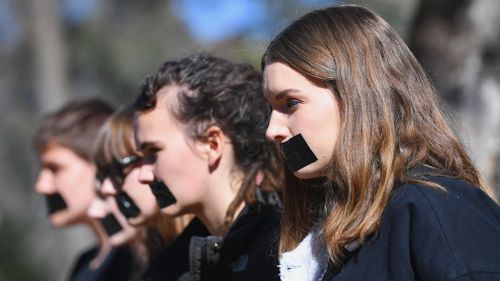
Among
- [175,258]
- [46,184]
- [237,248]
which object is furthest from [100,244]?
[237,248]

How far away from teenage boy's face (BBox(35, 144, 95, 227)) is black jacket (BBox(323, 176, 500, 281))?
2.71 m

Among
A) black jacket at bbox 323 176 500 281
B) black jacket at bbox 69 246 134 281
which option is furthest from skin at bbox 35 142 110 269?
black jacket at bbox 323 176 500 281

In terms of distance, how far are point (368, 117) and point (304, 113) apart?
18cm

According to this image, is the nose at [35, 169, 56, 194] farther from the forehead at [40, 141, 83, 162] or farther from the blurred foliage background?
the blurred foliage background

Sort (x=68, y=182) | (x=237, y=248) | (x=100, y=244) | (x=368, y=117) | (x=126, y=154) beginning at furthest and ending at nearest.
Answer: (x=100, y=244) < (x=68, y=182) < (x=126, y=154) < (x=237, y=248) < (x=368, y=117)

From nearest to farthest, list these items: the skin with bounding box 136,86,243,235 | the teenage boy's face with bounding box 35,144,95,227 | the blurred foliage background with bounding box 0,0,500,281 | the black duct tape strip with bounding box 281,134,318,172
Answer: the black duct tape strip with bounding box 281,134,318,172
the skin with bounding box 136,86,243,235
the teenage boy's face with bounding box 35,144,95,227
the blurred foliage background with bounding box 0,0,500,281

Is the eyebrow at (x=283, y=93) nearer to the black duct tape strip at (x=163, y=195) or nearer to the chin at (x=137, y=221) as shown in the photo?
the black duct tape strip at (x=163, y=195)

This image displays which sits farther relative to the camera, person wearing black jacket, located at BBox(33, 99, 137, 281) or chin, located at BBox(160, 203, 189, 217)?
person wearing black jacket, located at BBox(33, 99, 137, 281)

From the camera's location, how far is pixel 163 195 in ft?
10.2

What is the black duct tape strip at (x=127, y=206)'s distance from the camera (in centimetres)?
364

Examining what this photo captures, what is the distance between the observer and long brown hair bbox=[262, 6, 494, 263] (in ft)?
7.19

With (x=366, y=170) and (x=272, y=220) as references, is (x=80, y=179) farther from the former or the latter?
(x=366, y=170)

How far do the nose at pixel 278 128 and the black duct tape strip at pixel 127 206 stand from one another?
1351mm

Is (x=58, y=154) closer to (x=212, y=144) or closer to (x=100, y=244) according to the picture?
(x=100, y=244)
